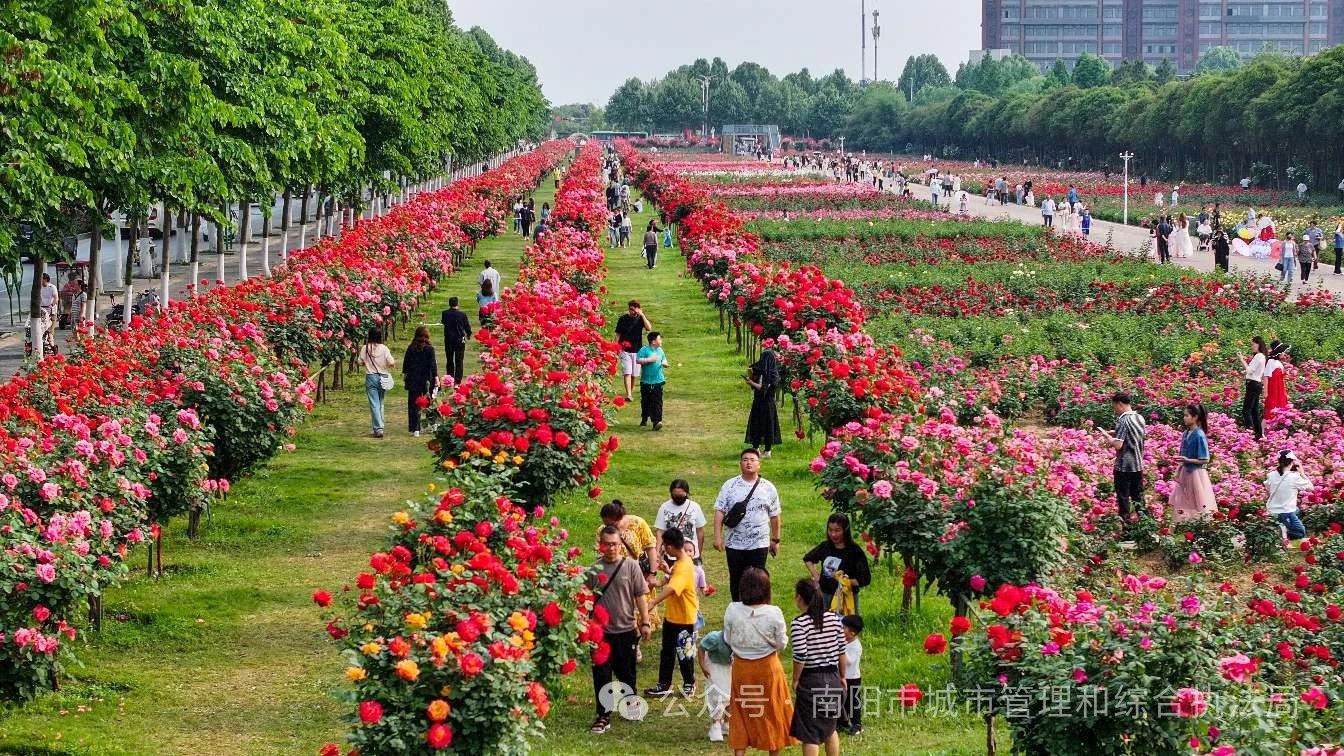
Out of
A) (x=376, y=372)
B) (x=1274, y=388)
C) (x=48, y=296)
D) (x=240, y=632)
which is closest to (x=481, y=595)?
(x=240, y=632)

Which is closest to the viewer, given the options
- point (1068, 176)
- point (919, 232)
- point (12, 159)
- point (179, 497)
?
point (179, 497)

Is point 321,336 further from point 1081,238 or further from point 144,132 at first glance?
point 1081,238

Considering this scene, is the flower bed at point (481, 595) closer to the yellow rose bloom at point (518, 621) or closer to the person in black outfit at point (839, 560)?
the yellow rose bloom at point (518, 621)

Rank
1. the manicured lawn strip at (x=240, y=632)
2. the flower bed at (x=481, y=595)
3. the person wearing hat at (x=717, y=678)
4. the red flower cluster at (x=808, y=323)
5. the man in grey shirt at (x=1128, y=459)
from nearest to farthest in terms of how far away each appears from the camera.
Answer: the flower bed at (x=481, y=595) → the person wearing hat at (x=717, y=678) → the manicured lawn strip at (x=240, y=632) → the man in grey shirt at (x=1128, y=459) → the red flower cluster at (x=808, y=323)

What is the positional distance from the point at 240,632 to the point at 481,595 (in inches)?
205

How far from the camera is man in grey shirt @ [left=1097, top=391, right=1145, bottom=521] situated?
53.9 ft

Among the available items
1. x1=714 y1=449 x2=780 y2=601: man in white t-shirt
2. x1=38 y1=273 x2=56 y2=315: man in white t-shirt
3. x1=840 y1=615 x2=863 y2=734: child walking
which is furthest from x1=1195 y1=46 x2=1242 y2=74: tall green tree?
x1=840 y1=615 x2=863 y2=734: child walking

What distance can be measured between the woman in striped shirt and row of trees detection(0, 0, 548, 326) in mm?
10221

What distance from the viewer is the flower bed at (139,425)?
37.4 feet

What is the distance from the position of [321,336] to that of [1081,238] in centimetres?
2754

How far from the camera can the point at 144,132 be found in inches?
888

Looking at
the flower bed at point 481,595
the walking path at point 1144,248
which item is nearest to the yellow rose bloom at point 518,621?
the flower bed at point 481,595

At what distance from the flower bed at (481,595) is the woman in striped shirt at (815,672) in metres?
1.19

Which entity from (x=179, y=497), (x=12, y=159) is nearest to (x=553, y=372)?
(x=179, y=497)
